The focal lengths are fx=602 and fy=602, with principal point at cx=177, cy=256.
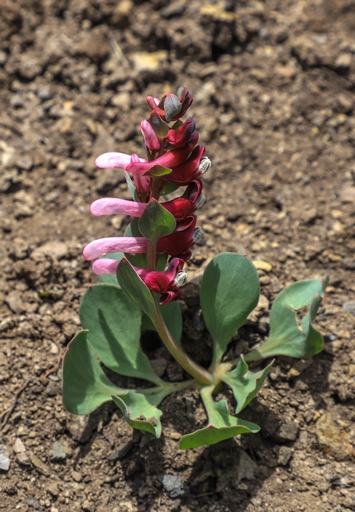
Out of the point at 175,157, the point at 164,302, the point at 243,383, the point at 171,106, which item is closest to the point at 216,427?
the point at 243,383

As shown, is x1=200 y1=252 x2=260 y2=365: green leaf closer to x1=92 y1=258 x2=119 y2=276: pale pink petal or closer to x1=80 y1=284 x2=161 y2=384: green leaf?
x1=80 y1=284 x2=161 y2=384: green leaf

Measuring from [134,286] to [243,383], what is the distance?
0.94 meters

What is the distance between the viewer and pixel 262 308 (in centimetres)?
388

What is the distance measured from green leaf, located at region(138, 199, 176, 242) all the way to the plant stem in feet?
1.40

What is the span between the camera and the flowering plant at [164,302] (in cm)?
290

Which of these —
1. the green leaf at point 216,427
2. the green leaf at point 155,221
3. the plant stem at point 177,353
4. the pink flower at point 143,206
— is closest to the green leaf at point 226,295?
the plant stem at point 177,353

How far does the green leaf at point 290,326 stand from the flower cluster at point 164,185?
787 mm

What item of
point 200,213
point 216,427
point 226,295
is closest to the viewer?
point 216,427

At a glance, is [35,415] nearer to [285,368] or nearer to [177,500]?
[177,500]

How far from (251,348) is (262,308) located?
0.87ft

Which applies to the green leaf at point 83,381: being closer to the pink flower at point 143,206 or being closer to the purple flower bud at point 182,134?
the pink flower at point 143,206

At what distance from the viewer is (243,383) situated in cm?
338

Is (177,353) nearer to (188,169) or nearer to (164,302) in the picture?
(164,302)

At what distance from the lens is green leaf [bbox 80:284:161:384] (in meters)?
3.54
